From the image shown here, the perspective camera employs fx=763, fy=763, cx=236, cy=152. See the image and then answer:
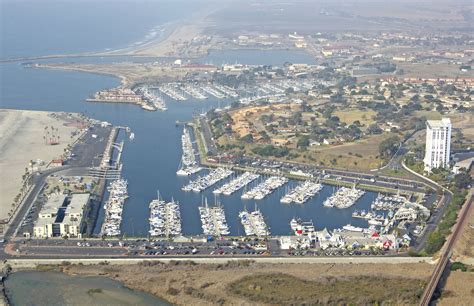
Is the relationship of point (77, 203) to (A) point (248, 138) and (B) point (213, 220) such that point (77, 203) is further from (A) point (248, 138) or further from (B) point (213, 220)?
(A) point (248, 138)

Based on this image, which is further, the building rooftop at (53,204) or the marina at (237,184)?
the marina at (237,184)

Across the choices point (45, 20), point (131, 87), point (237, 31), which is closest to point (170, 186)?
point (131, 87)

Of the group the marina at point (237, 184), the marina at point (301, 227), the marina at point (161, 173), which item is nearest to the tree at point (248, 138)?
the marina at point (161, 173)

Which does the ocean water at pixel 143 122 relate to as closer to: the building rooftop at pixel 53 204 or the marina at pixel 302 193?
the marina at pixel 302 193

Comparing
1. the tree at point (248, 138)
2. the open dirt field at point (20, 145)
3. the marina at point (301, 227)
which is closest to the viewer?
the marina at point (301, 227)

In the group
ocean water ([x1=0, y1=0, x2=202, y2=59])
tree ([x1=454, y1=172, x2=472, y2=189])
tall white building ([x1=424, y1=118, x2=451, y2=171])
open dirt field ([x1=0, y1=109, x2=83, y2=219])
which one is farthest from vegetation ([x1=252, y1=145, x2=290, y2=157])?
ocean water ([x1=0, y1=0, x2=202, y2=59])

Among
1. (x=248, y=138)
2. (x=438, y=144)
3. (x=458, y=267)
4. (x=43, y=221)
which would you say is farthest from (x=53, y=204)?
(x=438, y=144)

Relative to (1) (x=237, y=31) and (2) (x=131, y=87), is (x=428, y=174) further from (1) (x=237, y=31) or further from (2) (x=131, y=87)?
(1) (x=237, y=31)
